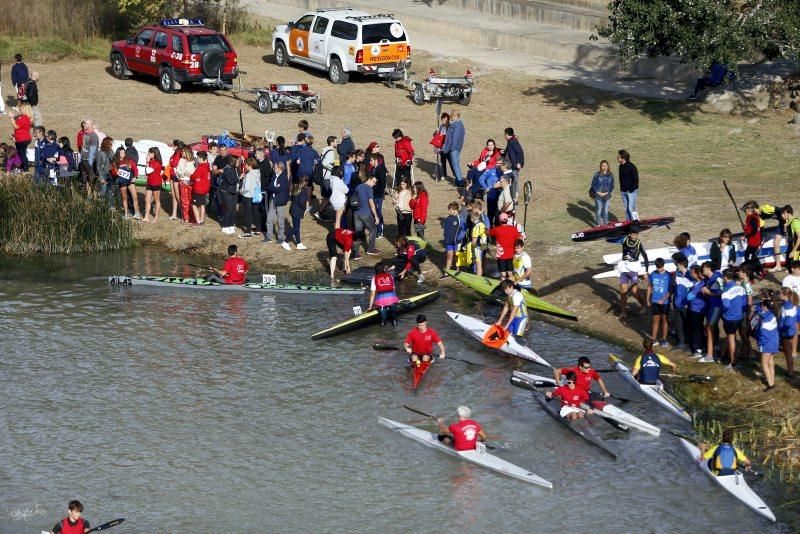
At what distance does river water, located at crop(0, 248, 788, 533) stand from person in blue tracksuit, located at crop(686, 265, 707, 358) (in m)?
1.51

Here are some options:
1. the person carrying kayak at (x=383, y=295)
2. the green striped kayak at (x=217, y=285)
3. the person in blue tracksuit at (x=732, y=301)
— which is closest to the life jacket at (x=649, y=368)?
the person in blue tracksuit at (x=732, y=301)

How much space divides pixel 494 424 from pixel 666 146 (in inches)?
596

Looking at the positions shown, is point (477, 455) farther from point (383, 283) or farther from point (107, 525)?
point (383, 283)

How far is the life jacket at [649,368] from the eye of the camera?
18328mm

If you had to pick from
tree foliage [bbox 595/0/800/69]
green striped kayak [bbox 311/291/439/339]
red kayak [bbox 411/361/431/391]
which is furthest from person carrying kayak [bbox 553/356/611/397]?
tree foliage [bbox 595/0/800/69]

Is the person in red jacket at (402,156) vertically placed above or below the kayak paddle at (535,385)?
above

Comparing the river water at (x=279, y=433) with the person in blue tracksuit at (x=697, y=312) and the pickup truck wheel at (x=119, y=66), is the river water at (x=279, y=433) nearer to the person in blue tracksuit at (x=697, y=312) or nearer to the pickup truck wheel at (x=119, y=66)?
the person in blue tracksuit at (x=697, y=312)

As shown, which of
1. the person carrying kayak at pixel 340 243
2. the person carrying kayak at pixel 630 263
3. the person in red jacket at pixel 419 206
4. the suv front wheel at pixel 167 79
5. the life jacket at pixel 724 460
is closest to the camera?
the life jacket at pixel 724 460

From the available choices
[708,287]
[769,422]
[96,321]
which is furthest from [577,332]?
[96,321]

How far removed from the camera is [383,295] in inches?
852

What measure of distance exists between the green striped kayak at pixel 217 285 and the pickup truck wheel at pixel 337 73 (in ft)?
48.2

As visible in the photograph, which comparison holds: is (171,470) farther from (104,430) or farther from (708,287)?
(708,287)

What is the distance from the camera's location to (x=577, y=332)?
21.5 metres

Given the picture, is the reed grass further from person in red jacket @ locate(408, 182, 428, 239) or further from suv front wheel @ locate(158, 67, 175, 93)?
suv front wheel @ locate(158, 67, 175, 93)
